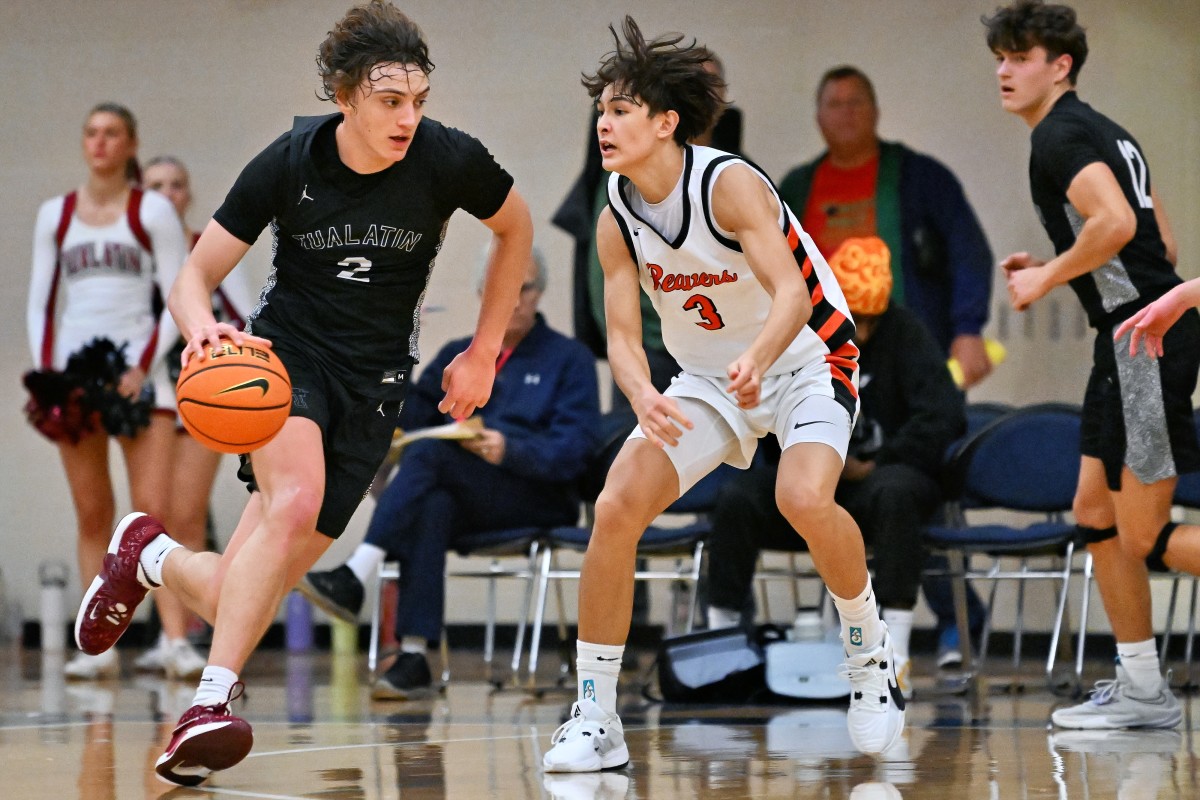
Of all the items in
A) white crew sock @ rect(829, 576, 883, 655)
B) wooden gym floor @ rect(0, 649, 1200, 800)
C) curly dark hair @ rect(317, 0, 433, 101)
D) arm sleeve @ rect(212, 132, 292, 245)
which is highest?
curly dark hair @ rect(317, 0, 433, 101)

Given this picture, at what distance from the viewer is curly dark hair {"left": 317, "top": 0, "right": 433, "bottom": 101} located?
150 inches

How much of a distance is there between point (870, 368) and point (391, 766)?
272 centimetres

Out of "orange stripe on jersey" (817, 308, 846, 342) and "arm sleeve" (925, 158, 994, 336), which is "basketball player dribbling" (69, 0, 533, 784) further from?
"arm sleeve" (925, 158, 994, 336)

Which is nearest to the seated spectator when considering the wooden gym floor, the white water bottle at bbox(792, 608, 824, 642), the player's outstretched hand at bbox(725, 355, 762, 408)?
the white water bottle at bbox(792, 608, 824, 642)

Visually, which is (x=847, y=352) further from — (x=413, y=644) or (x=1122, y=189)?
(x=413, y=644)

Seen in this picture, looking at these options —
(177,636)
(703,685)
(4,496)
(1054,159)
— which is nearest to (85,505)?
(177,636)

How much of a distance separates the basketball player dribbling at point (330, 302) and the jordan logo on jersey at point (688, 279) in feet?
1.28

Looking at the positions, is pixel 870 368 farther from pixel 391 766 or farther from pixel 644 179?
pixel 391 766

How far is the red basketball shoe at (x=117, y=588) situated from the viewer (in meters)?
4.19

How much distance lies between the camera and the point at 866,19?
25.8 ft

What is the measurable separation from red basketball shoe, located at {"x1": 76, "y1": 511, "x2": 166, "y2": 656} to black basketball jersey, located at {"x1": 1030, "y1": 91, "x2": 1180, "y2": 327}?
269cm

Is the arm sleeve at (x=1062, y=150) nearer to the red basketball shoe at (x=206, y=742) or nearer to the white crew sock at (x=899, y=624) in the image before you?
the white crew sock at (x=899, y=624)

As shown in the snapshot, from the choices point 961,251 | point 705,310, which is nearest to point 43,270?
point 705,310

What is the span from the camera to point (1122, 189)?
4680mm
